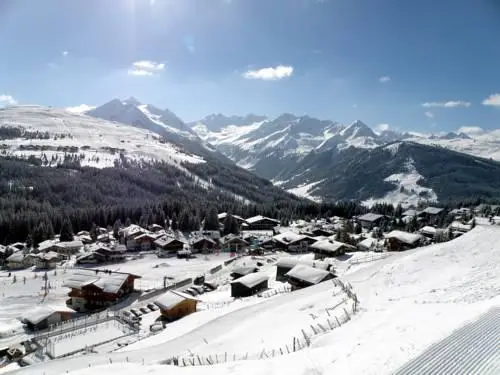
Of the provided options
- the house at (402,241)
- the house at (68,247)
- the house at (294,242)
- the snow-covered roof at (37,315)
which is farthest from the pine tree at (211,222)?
the snow-covered roof at (37,315)

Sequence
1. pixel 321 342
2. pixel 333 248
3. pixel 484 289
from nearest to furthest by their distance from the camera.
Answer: pixel 321 342
pixel 484 289
pixel 333 248

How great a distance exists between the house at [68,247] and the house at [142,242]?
39.7 ft

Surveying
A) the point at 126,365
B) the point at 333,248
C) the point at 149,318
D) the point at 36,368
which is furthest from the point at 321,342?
the point at 333,248

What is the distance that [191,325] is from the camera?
36938 millimetres

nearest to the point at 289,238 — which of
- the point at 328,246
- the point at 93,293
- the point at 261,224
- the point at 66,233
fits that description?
the point at 328,246

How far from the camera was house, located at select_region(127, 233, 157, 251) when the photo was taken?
101 meters

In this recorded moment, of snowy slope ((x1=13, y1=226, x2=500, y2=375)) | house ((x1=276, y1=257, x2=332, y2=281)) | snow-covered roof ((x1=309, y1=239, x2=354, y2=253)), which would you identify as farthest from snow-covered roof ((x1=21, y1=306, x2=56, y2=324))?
snow-covered roof ((x1=309, y1=239, x2=354, y2=253))

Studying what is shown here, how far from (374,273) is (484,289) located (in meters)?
17.3

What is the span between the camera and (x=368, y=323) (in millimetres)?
23844

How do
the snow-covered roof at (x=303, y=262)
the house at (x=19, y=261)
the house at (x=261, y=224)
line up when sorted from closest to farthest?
the snow-covered roof at (x=303, y=262), the house at (x=19, y=261), the house at (x=261, y=224)

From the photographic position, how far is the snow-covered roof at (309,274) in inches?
1870

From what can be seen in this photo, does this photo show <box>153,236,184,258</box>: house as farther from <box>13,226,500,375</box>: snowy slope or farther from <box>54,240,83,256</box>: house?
<box>13,226,500,375</box>: snowy slope

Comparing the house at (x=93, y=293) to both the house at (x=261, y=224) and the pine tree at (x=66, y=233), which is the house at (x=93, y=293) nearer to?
the pine tree at (x=66, y=233)

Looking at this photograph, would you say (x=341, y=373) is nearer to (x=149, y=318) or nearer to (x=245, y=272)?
(x=149, y=318)
